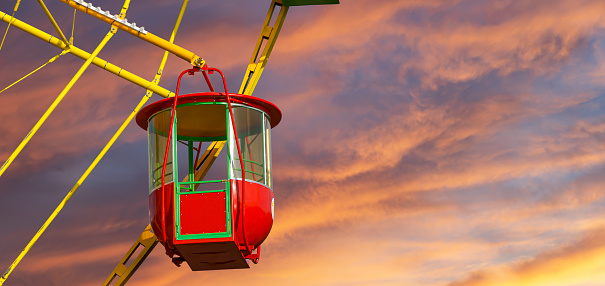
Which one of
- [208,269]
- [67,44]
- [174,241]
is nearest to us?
[174,241]

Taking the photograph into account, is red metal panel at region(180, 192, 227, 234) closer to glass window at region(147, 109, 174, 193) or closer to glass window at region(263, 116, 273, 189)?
glass window at region(147, 109, 174, 193)

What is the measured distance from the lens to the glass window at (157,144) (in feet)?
90.3

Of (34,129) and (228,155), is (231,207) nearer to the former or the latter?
(228,155)

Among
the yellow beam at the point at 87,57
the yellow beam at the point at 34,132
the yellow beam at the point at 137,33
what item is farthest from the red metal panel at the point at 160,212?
the yellow beam at the point at 87,57

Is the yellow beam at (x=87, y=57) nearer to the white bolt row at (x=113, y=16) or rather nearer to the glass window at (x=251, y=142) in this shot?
the white bolt row at (x=113, y=16)

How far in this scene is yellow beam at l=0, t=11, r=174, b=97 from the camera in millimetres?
30844

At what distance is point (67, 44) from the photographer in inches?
1220

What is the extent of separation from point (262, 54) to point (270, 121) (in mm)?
4196

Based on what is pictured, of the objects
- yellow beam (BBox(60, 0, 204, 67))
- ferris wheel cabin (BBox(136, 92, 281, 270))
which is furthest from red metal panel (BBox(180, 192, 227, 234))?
yellow beam (BBox(60, 0, 204, 67))

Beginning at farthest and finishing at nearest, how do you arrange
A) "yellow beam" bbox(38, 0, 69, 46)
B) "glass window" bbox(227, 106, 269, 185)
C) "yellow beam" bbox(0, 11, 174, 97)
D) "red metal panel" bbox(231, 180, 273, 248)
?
"yellow beam" bbox(0, 11, 174, 97) < "yellow beam" bbox(38, 0, 69, 46) < "glass window" bbox(227, 106, 269, 185) < "red metal panel" bbox(231, 180, 273, 248)

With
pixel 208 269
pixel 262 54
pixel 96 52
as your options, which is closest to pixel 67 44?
pixel 96 52

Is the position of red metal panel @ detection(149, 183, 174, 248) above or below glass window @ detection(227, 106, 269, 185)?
below

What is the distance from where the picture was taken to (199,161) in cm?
3039

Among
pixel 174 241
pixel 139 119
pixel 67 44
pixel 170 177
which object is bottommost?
pixel 174 241
